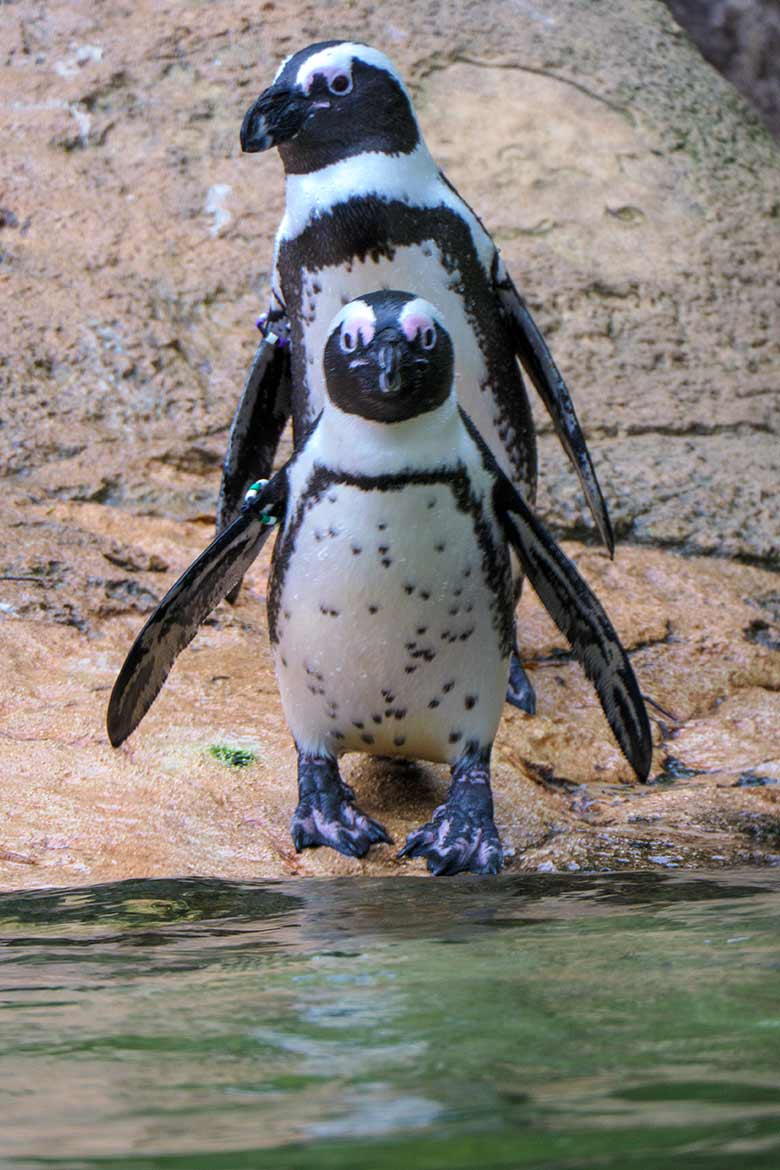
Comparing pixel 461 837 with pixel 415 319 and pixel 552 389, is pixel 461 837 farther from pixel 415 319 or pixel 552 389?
pixel 552 389

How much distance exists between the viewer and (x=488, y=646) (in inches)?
115

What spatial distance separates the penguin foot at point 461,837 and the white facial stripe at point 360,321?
93 cm

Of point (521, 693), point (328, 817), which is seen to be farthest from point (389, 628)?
point (521, 693)

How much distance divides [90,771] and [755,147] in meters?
5.03

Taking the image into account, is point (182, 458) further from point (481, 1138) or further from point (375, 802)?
point (481, 1138)

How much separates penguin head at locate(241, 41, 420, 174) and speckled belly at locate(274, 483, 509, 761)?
1.22m

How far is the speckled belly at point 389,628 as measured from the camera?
9.11 feet

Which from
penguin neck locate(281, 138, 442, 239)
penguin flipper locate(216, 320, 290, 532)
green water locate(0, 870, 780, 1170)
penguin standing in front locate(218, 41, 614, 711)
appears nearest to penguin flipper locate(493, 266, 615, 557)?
penguin standing in front locate(218, 41, 614, 711)

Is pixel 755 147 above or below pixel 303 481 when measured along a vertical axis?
below

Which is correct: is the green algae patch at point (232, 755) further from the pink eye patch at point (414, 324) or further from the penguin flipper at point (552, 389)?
the penguin flipper at point (552, 389)

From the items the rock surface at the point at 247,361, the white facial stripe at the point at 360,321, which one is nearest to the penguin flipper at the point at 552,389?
the rock surface at the point at 247,361

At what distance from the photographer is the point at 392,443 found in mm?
2779

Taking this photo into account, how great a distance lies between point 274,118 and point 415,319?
113 centimetres

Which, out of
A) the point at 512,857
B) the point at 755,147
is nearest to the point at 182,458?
the point at 512,857
